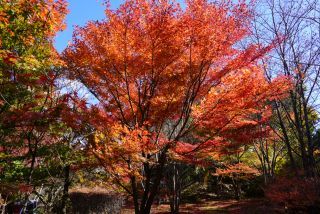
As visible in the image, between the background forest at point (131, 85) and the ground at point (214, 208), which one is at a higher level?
the background forest at point (131, 85)

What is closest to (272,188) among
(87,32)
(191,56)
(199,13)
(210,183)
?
(191,56)

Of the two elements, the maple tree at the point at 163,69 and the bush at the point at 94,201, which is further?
the bush at the point at 94,201

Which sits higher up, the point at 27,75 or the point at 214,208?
the point at 27,75

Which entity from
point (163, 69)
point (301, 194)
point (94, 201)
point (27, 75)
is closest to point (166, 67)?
point (163, 69)

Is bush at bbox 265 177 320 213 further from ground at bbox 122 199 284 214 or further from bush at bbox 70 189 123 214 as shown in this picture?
bush at bbox 70 189 123 214

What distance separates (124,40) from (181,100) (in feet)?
9.73

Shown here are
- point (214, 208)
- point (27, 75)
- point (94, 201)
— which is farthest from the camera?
point (214, 208)

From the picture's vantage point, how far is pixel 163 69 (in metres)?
9.97

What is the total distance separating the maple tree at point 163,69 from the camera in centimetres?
901

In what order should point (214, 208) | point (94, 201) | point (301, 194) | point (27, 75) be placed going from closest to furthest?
point (27, 75) < point (301, 194) < point (94, 201) < point (214, 208)

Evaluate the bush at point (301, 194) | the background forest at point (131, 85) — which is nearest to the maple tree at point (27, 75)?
the background forest at point (131, 85)

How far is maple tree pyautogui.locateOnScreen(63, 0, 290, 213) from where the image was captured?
9.01 m

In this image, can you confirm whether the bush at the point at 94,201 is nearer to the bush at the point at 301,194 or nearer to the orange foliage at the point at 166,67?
the orange foliage at the point at 166,67

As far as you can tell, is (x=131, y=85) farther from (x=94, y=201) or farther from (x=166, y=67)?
(x=94, y=201)
